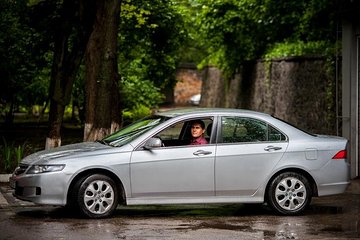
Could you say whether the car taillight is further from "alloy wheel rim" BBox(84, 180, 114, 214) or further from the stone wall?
the stone wall

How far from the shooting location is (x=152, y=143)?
10852mm

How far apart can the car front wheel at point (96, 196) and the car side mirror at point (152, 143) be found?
68 cm

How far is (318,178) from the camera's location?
11445mm

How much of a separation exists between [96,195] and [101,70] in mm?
4765

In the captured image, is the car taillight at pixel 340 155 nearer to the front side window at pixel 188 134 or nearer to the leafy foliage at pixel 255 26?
the front side window at pixel 188 134

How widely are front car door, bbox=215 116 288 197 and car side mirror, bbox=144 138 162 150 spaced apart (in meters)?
0.87

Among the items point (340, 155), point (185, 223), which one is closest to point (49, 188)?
point (185, 223)

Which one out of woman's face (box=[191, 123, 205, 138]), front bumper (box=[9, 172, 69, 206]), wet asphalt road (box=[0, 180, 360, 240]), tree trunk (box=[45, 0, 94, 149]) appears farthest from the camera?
tree trunk (box=[45, 0, 94, 149])

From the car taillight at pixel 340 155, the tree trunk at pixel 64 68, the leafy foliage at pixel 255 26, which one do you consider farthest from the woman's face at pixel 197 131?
→ the leafy foliage at pixel 255 26

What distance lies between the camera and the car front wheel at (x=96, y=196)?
35.0 ft

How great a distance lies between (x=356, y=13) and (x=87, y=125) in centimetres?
547

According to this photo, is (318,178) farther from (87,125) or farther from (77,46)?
(77,46)

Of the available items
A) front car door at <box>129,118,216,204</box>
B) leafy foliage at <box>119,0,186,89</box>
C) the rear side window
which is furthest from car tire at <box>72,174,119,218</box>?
leafy foliage at <box>119,0,186,89</box>

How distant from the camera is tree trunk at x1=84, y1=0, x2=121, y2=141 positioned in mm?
15039
